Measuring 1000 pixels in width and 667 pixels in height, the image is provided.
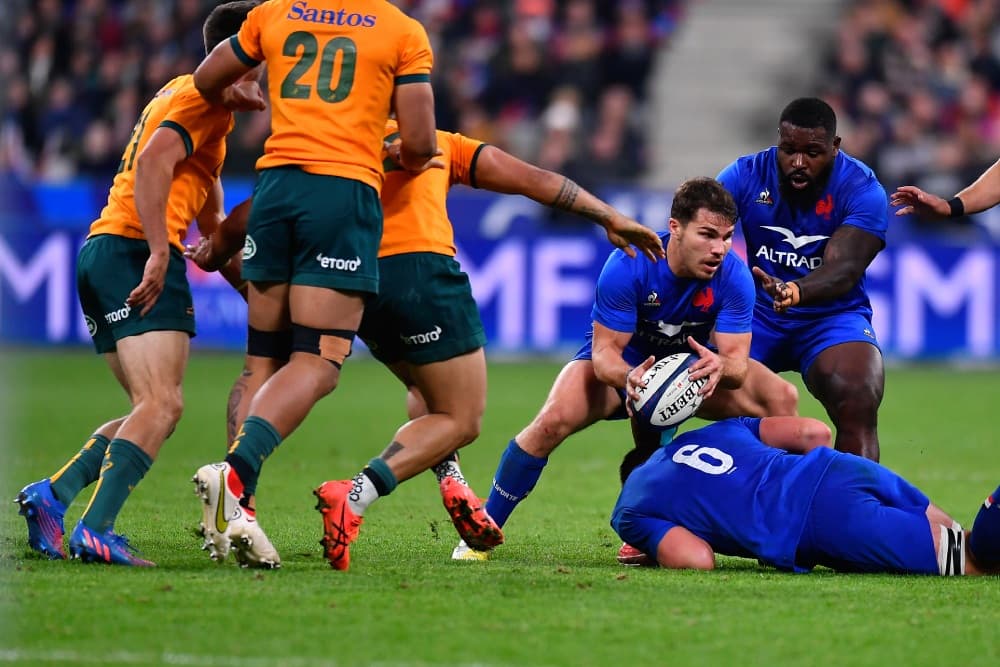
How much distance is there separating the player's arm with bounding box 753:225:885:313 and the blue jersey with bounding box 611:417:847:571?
1073 mm

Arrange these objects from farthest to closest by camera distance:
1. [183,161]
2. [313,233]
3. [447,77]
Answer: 1. [447,77]
2. [183,161]
3. [313,233]

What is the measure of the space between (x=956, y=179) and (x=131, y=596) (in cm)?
1464

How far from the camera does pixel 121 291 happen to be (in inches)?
241

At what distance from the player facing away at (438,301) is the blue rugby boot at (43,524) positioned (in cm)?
82

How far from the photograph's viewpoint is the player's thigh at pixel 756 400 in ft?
23.3

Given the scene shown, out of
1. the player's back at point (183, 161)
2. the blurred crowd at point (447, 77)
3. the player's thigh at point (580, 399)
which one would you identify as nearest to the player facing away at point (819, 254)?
the player's thigh at point (580, 399)

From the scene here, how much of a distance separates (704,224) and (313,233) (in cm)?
176

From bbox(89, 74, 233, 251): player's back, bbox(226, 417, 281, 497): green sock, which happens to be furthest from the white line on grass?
bbox(89, 74, 233, 251): player's back

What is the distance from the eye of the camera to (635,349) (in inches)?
277

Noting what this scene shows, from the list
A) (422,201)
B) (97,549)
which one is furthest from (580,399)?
(97,549)

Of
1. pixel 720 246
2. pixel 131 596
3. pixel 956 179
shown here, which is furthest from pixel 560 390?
pixel 956 179

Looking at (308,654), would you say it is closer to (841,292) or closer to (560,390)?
(560,390)

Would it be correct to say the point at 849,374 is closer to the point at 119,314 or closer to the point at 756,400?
the point at 756,400

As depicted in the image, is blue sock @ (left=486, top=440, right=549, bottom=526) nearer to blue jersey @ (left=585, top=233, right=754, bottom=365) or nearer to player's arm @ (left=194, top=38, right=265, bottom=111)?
blue jersey @ (left=585, top=233, right=754, bottom=365)
